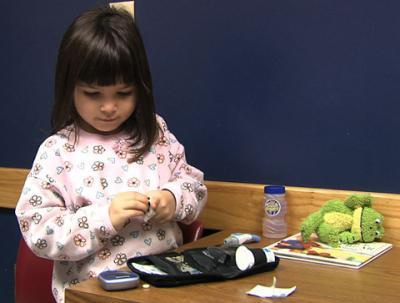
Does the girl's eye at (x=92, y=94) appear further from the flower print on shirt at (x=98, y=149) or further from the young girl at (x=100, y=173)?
the flower print on shirt at (x=98, y=149)

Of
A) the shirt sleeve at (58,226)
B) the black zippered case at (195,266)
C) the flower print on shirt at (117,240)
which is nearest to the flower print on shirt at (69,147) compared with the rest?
the shirt sleeve at (58,226)

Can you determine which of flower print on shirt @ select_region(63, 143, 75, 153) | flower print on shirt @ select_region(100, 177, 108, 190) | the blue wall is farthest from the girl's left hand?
the blue wall

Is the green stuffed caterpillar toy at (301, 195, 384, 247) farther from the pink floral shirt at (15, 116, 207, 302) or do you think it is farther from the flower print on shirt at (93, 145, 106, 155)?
the flower print on shirt at (93, 145, 106, 155)

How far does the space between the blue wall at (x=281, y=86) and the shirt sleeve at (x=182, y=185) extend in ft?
0.63

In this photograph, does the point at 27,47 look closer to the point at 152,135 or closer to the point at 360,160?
the point at 152,135

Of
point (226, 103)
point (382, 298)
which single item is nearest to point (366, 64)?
point (226, 103)

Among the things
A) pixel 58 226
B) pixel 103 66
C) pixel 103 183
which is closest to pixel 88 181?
pixel 103 183

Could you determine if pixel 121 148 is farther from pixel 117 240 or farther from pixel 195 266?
pixel 195 266

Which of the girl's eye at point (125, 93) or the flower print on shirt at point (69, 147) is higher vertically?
the girl's eye at point (125, 93)

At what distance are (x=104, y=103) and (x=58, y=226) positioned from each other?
0.91 feet

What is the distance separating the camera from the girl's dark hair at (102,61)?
1.25 meters

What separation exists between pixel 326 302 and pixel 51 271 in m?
0.69

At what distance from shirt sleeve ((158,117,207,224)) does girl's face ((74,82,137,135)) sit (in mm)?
147

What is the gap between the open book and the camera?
3.76ft
